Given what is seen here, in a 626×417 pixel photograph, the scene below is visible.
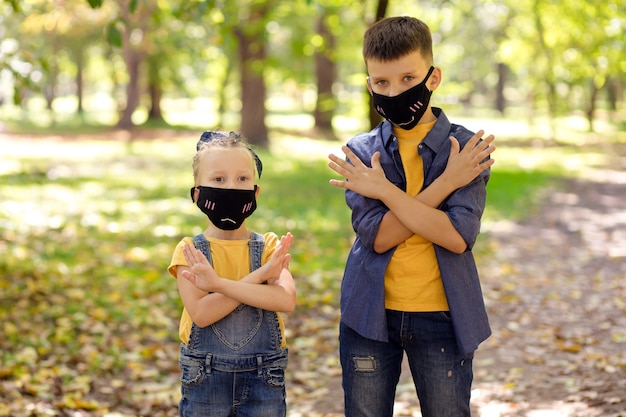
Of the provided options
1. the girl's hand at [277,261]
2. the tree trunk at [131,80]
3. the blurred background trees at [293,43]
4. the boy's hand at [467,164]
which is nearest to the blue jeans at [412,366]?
the girl's hand at [277,261]

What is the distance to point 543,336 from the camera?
700 cm

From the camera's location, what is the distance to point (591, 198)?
16422mm

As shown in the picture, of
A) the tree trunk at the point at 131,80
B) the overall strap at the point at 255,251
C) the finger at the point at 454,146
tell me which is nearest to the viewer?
the finger at the point at 454,146

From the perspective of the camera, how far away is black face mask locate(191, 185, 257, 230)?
2.98 m

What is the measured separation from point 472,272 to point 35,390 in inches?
136

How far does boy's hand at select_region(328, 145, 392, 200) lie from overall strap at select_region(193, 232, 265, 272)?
1.32 feet

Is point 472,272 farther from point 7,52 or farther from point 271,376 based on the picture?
point 7,52

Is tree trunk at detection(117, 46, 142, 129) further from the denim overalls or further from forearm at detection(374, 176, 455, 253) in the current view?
forearm at detection(374, 176, 455, 253)

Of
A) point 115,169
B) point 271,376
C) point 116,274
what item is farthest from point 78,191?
point 271,376

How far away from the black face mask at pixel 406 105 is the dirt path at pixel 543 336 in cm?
265

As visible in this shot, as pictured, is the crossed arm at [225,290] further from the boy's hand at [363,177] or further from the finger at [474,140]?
the finger at [474,140]

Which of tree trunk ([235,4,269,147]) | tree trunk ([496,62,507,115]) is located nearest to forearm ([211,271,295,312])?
tree trunk ([235,4,269,147])

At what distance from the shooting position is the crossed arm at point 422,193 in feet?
9.51

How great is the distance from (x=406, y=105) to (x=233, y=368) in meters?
1.18
